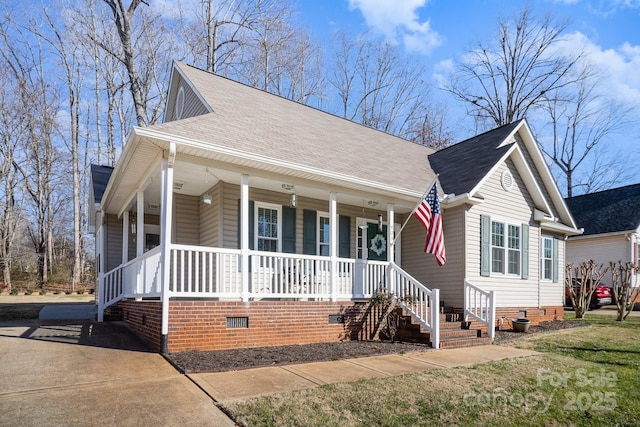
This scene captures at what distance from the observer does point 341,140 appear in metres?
13.1

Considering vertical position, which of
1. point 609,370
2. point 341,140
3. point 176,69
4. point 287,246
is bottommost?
point 609,370

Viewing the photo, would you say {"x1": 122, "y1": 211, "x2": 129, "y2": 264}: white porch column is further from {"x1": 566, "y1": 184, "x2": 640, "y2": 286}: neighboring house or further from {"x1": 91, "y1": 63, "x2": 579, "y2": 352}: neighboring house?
{"x1": 566, "y1": 184, "x2": 640, "y2": 286}: neighboring house

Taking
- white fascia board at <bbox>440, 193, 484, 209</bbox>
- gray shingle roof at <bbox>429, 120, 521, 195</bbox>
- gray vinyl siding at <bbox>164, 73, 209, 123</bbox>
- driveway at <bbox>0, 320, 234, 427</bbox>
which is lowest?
driveway at <bbox>0, 320, 234, 427</bbox>

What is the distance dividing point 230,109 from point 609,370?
921 cm

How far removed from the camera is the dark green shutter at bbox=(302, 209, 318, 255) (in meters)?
11.3

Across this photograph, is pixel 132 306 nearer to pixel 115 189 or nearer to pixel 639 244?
pixel 115 189

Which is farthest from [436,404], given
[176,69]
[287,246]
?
[176,69]

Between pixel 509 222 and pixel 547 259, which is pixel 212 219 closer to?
pixel 509 222

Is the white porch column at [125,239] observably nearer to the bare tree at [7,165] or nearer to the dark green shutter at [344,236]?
the dark green shutter at [344,236]

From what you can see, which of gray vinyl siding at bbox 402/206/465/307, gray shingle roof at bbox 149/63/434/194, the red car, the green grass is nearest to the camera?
the green grass

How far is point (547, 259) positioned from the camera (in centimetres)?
1509

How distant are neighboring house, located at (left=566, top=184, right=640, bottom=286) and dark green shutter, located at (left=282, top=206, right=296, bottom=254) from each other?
17.2 meters

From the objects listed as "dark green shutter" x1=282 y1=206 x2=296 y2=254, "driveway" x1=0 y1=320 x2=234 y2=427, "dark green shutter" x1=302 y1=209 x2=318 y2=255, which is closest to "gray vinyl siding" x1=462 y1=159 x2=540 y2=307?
"dark green shutter" x1=302 y1=209 x2=318 y2=255

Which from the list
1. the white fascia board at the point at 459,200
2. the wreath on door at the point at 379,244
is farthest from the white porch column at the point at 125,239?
the white fascia board at the point at 459,200
